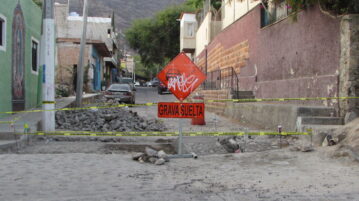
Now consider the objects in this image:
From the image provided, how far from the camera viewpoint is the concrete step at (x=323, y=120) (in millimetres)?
8797

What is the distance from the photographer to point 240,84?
55.6 ft

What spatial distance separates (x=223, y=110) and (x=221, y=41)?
617 centimetres

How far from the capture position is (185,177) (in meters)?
5.81

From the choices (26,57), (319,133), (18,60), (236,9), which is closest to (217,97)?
(236,9)

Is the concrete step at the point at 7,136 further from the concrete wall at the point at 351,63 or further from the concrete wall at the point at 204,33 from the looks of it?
the concrete wall at the point at 204,33

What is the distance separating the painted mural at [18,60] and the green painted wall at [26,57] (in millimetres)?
342

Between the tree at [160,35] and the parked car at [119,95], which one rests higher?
the tree at [160,35]

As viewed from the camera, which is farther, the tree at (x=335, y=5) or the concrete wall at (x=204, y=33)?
the concrete wall at (x=204, y=33)

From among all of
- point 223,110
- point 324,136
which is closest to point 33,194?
point 324,136

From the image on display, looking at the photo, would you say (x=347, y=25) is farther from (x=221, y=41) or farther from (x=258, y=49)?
(x=221, y=41)

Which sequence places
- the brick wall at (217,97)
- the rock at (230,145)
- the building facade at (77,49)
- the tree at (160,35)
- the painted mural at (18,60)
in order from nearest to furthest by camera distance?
the rock at (230,145) < the painted mural at (18,60) < the brick wall at (217,97) < the building facade at (77,49) < the tree at (160,35)

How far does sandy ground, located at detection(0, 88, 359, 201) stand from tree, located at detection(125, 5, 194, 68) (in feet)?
141

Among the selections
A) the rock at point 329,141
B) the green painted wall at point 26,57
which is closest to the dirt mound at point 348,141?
the rock at point 329,141

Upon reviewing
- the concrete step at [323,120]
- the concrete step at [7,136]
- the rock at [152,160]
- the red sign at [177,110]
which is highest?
the red sign at [177,110]
